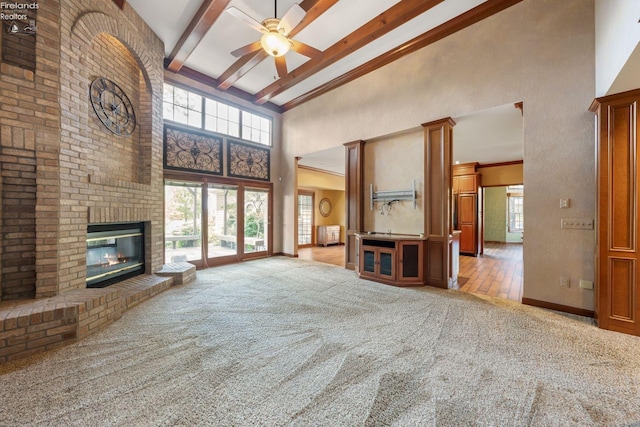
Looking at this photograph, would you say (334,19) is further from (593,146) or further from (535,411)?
(535,411)

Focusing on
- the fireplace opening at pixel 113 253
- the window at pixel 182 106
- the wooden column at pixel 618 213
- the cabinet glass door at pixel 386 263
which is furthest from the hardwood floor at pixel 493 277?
the window at pixel 182 106

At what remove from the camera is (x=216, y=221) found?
5793 mm

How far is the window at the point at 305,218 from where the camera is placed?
9414mm

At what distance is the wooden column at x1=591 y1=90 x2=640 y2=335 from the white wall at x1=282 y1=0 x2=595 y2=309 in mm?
370

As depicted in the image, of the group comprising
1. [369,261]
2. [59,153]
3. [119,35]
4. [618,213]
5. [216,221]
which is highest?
[119,35]

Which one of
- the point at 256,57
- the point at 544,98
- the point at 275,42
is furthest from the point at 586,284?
the point at 256,57

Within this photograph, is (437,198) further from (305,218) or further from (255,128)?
(305,218)

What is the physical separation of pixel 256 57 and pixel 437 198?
380 centimetres

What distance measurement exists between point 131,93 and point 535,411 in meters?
6.00

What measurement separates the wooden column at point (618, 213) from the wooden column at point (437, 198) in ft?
5.45

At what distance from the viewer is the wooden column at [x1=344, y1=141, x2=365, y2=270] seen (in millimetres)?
5221

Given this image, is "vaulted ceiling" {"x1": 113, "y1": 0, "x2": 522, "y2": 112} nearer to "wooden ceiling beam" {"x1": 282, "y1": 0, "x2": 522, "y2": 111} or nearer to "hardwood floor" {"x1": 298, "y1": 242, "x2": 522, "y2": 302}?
"wooden ceiling beam" {"x1": 282, "y1": 0, "x2": 522, "y2": 111}

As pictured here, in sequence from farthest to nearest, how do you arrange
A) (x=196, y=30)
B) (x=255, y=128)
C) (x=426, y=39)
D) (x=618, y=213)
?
(x=255, y=128) → (x=426, y=39) → (x=196, y=30) → (x=618, y=213)

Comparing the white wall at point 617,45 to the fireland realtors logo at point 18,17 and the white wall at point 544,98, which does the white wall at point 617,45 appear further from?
the fireland realtors logo at point 18,17
